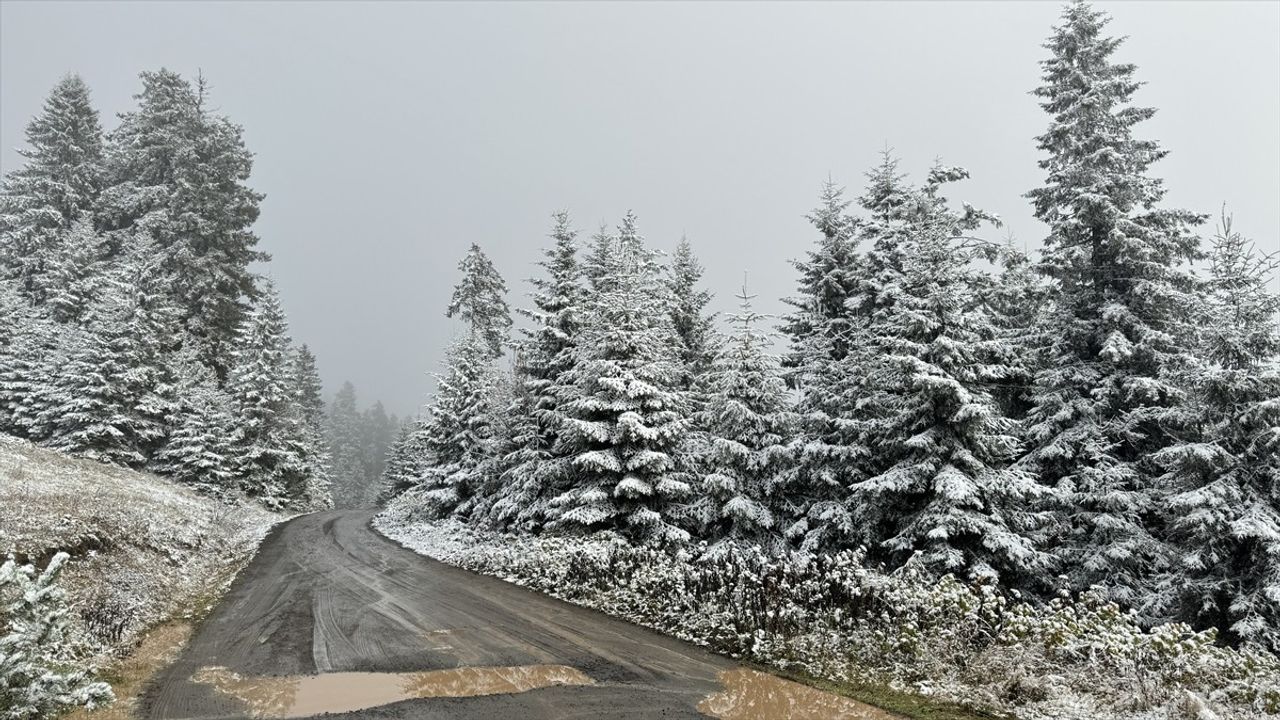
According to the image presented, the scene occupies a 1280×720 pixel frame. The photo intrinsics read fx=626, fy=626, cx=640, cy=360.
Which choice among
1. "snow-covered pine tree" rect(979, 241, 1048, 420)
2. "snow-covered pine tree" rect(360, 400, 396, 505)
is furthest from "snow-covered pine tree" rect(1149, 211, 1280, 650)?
"snow-covered pine tree" rect(360, 400, 396, 505)

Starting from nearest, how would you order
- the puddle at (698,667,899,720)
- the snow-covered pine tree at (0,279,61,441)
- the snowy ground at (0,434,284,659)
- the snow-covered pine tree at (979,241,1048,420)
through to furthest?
1. the puddle at (698,667,899,720)
2. the snowy ground at (0,434,284,659)
3. the snow-covered pine tree at (979,241,1048,420)
4. the snow-covered pine tree at (0,279,61,441)

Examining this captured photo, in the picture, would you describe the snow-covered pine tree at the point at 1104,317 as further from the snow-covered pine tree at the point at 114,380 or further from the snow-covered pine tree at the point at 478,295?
the snow-covered pine tree at the point at 114,380

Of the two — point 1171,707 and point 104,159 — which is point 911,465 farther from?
point 104,159

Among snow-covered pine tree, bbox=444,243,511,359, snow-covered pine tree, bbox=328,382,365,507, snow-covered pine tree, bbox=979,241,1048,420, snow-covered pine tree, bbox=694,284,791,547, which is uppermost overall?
snow-covered pine tree, bbox=444,243,511,359

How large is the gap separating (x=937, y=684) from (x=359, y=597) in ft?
37.0

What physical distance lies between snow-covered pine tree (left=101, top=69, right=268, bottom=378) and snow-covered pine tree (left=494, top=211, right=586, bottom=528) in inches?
954

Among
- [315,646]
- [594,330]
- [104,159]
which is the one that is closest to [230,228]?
[104,159]

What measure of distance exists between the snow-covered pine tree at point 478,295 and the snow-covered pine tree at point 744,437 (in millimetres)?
22912

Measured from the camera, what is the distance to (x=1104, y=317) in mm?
15758

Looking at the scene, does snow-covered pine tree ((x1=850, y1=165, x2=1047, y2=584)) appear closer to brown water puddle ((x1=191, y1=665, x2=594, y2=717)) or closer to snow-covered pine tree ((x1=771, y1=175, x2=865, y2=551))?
snow-covered pine tree ((x1=771, y1=175, x2=865, y2=551))

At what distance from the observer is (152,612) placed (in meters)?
11.0

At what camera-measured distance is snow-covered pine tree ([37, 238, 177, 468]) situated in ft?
86.4

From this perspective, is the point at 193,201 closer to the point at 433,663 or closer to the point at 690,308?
the point at 690,308

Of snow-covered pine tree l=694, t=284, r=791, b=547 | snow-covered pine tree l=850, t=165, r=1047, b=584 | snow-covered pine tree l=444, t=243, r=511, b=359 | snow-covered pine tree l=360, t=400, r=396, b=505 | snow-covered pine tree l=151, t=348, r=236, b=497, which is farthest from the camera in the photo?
snow-covered pine tree l=360, t=400, r=396, b=505
